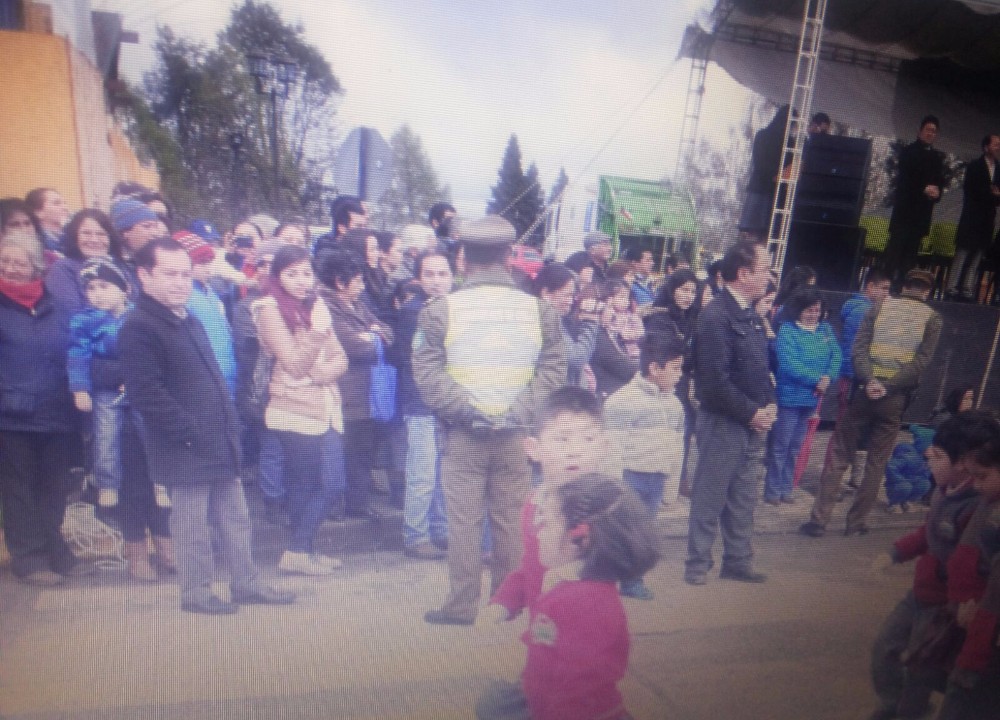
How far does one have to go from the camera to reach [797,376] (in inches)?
74.2

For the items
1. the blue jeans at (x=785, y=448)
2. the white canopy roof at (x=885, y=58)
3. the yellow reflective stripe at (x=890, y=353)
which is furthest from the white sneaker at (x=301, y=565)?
the blue jeans at (x=785, y=448)

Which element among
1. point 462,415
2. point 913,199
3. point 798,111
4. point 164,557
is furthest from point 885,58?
point 164,557

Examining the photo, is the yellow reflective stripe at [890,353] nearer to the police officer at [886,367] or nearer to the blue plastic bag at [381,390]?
the police officer at [886,367]

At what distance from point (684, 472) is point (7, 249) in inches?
58.0

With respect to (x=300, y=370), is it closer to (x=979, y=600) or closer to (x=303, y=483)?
(x=303, y=483)

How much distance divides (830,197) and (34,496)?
1.58 metres

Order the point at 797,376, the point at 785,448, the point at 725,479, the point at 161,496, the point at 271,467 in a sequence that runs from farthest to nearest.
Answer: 1. the point at 785,448
2. the point at 797,376
3. the point at 725,479
4. the point at 271,467
5. the point at 161,496

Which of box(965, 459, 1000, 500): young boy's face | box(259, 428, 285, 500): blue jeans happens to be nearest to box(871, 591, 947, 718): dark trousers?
box(965, 459, 1000, 500): young boy's face

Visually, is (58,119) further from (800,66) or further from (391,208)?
(800,66)

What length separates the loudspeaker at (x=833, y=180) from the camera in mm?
1249

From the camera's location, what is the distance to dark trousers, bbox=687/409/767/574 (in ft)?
5.02

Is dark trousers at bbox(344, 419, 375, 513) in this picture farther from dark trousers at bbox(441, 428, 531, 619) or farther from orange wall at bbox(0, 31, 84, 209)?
orange wall at bbox(0, 31, 84, 209)

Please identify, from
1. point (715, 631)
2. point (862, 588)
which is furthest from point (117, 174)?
point (862, 588)

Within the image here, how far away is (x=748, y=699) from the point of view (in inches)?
44.2
